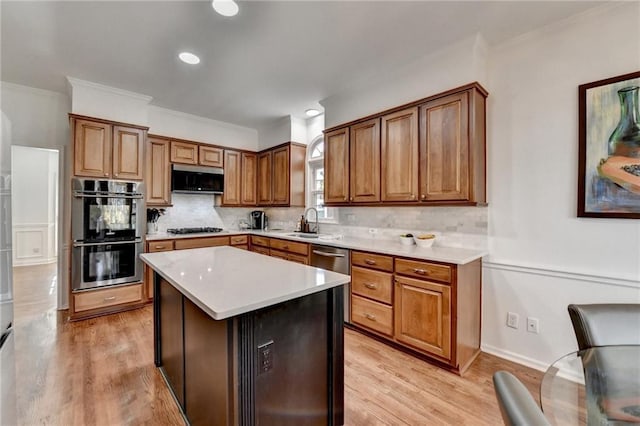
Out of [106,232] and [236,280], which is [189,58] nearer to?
[106,232]

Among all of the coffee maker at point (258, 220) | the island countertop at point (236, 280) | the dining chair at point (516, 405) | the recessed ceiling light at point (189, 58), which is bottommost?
the dining chair at point (516, 405)

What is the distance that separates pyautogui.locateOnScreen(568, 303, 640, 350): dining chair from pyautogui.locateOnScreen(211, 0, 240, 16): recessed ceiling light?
9.02 feet

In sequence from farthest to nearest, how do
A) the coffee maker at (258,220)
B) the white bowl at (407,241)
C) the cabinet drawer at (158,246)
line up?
the coffee maker at (258,220) < the cabinet drawer at (158,246) < the white bowl at (407,241)

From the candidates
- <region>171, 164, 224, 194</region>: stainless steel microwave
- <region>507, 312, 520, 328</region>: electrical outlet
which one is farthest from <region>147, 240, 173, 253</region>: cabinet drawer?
<region>507, 312, 520, 328</region>: electrical outlet

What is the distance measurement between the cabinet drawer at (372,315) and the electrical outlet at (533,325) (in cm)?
111

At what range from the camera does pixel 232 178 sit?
192 inches

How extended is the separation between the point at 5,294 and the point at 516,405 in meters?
2.02

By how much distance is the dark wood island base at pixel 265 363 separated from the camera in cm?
121

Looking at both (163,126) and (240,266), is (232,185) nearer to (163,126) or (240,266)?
(163,126)

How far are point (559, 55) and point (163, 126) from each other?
15.5ft

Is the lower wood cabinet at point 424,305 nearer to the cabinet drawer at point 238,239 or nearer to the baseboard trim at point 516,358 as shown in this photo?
the baseboard trim at point 516,358

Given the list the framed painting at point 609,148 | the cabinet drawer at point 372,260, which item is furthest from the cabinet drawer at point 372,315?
the framed painting at point 609,148

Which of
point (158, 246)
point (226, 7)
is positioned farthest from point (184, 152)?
point (226, 7)

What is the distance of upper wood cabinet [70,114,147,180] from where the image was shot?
3.22 metres
